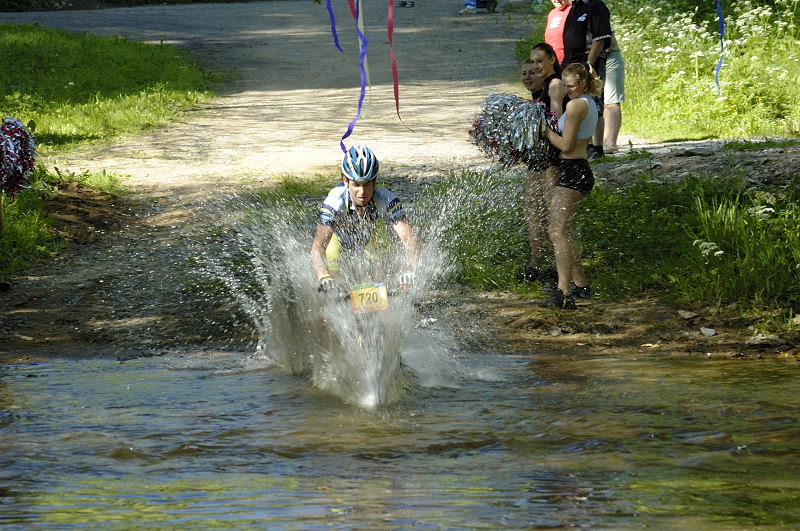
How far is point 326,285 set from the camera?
6.43 m

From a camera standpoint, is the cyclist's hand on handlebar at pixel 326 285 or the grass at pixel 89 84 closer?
the cyclist's hand on handlebar at pixel 326 285

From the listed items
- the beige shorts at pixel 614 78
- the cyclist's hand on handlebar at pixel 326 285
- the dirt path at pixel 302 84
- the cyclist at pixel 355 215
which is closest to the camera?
the cyclist's hand on handlebar at pixel 326 285

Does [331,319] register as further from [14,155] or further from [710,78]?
[710,78]

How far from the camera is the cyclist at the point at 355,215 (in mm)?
6750

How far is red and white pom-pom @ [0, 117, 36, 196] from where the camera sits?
9211mm

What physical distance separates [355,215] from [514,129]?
1656 mm

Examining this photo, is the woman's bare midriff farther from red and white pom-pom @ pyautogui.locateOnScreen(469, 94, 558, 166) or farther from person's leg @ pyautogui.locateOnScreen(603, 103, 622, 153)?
person's leg @ pyautogui.locateOnScreen(603, 103, 622, 153)

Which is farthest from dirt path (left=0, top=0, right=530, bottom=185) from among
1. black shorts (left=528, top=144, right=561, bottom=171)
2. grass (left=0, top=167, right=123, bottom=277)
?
black shorts (left=528, top=144, right=561, bottom=171)

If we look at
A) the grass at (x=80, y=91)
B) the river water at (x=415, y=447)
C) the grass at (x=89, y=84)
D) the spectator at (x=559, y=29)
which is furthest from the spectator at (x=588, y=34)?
the grass at (x=89, y=84)

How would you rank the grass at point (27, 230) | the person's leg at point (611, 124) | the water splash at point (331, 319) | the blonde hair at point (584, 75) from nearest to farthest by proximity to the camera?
the water splash at point (331, 319) → the blonde hair at point (584, 75) → the grass at point (27, 230) → the person's leg at point (611, 124)

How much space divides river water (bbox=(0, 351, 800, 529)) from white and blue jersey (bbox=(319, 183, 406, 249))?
3.11 feet

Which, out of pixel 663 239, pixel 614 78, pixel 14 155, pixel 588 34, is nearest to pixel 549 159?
pixel 663 239

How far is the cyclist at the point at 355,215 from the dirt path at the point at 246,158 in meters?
1.50

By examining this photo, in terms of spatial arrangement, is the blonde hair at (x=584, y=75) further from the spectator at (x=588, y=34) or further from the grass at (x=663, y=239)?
the spectator at (x=588, y=34)
